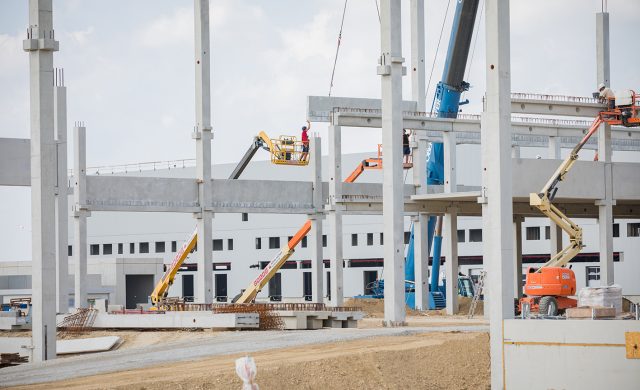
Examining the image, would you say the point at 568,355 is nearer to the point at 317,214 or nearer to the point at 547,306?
the point at 547,306

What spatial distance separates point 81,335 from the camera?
3678 centimetres

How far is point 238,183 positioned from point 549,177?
43.6 feet

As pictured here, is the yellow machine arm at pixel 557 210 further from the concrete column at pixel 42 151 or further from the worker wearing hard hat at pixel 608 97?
the concrete column at pixel 42 151

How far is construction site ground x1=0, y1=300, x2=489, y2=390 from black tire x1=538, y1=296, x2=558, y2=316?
2.17 metres

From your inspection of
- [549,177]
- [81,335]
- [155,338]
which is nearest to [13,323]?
[81,335]

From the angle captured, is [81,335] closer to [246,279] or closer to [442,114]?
[442,114]

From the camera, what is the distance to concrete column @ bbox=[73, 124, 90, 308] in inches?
1639

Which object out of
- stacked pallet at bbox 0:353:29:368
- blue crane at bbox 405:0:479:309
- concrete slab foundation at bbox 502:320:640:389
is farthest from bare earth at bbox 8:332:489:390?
blue crane at bbox 405:0:479:309

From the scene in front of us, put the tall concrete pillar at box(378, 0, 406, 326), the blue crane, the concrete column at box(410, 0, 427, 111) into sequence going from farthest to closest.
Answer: the concrete column at box(410, 0, 427, 111)
the blue crane
the tall concrete pillar at box(378, 0, 406, 326)

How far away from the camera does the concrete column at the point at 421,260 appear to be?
159 feet

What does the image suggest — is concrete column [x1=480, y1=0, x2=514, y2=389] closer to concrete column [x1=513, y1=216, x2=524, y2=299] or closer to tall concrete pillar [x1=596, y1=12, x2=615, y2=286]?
tall concrete pillar [x1=596, y1=12, x2=615, y2=286]

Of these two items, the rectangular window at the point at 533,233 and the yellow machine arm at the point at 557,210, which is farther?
the rectangular window at the point at 533,233

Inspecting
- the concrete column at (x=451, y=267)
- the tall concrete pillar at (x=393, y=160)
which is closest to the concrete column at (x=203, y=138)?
the concrete column at (x=451, y=267)

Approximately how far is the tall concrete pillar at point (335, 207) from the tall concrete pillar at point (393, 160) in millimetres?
11493
